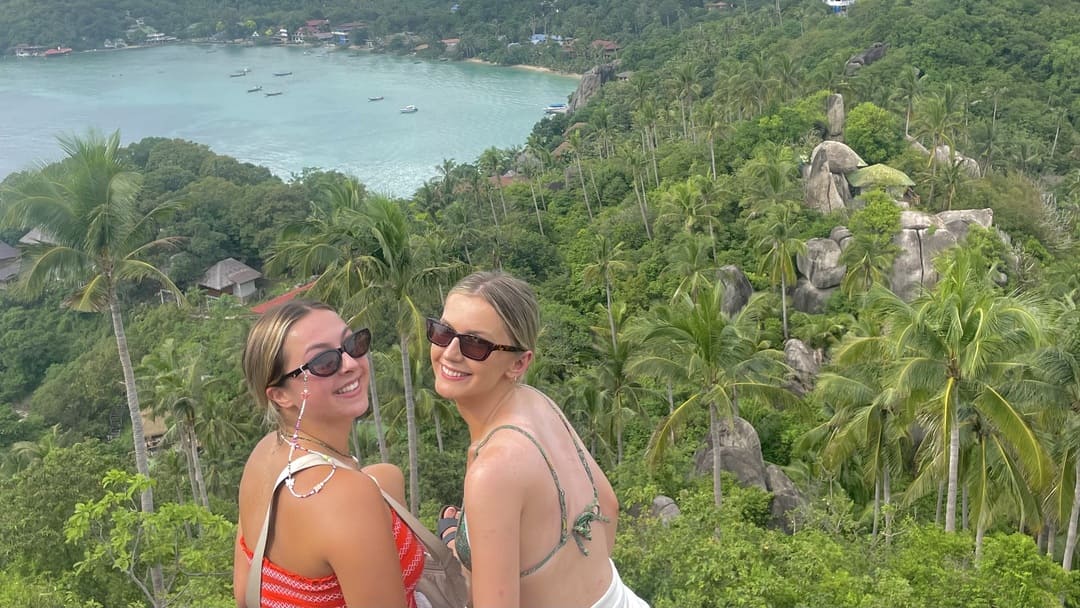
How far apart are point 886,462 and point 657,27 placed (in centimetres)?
7781

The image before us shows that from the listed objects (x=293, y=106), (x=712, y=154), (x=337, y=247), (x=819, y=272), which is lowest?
(x=293, y=106)

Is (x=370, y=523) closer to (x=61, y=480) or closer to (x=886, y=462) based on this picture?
(x=61, y=480)

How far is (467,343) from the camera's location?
2742mm

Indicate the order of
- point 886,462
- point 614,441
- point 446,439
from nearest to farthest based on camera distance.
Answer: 1. point 886,462
2. point 614,441
3. point 446,439

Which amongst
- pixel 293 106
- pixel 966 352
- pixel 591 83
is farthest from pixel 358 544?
pixel 293 106

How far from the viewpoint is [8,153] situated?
64938mm

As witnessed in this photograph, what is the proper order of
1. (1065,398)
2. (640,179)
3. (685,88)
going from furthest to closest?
(685,88)
(640,179)
(1065,398)

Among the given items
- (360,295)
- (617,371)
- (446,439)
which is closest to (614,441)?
(617,371)

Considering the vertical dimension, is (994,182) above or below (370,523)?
below

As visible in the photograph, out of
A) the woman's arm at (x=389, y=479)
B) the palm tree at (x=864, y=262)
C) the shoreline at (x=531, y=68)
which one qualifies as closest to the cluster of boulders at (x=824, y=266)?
the palm tree at (x=864, y=262)

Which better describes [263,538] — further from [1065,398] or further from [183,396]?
[183,396]

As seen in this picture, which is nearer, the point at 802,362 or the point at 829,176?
the point at 802,362

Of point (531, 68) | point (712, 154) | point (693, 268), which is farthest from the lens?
point (531, 68)

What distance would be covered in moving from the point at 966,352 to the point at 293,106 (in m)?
76.9
